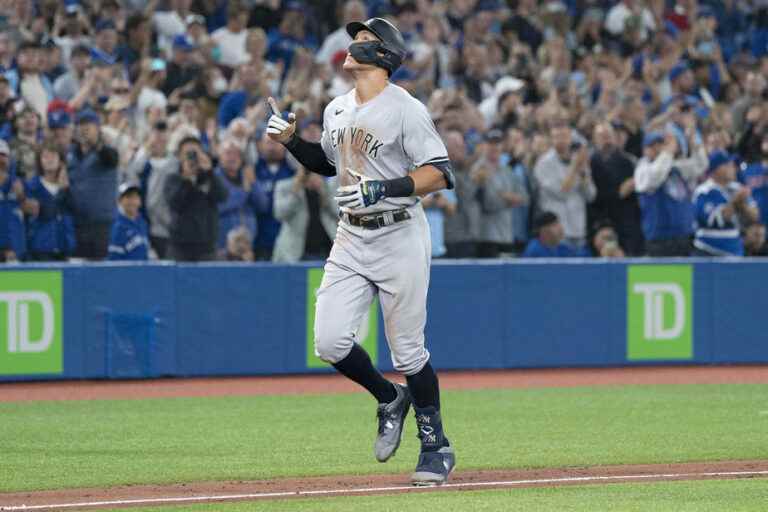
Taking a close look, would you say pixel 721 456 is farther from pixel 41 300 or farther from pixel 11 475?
pixel 41 300

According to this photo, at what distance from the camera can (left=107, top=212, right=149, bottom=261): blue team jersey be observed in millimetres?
14414

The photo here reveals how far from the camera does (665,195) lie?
53.2 feet

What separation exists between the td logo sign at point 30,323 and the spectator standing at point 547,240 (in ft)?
16.3

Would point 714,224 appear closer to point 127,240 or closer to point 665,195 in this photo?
point 665,195

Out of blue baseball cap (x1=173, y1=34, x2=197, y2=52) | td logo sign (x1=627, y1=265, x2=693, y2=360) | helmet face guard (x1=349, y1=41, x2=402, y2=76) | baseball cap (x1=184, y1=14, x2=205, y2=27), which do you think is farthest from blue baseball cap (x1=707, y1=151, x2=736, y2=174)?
helmet face guard (x1=349, y1=41, x2=402, y2=76)

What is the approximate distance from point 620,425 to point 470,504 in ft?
12.6

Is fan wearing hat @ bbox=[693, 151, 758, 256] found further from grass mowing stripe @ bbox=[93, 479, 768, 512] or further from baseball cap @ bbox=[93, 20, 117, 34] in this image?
grass mowing stripe @ bbox=[93, 479, 768, 512]

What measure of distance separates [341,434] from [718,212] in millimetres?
7140

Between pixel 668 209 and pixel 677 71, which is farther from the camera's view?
pixel 677 71

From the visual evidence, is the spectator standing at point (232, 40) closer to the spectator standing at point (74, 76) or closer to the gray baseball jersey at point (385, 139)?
the spectator standing at point (74, 76)

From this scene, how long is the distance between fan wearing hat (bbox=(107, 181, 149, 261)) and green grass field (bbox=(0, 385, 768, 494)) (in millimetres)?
2236

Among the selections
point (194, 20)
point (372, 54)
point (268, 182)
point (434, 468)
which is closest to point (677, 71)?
point (194, 20)

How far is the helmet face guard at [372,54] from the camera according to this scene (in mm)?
7914

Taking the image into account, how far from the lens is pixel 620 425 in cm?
1079
